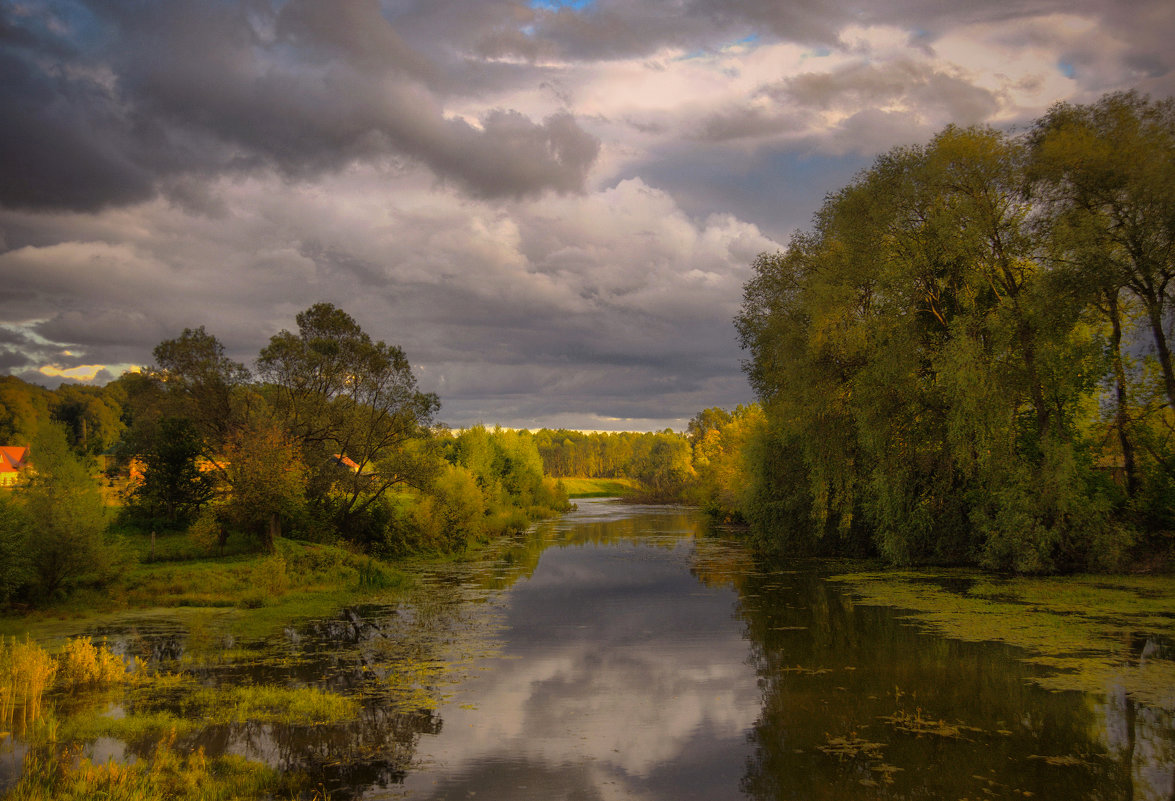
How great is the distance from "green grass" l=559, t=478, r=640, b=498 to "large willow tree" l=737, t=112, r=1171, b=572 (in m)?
94.5

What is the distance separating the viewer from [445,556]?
37000 mm

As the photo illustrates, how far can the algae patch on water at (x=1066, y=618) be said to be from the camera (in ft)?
42.0

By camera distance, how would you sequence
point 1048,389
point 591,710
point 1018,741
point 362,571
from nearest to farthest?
point 1018,741, point 591,710, point 1048,389, point 362,571

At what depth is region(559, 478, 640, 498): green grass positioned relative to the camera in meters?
133

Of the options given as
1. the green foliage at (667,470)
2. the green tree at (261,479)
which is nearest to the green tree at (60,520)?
the green tree at (261,479)

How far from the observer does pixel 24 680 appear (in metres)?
12.2

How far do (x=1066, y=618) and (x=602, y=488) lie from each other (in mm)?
134720

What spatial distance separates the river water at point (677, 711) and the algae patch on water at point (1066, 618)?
631 mm

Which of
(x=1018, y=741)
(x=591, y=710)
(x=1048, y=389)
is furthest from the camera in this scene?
(x=1048, y=389)

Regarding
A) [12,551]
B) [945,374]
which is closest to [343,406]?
[12,551]

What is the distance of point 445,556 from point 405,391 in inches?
347

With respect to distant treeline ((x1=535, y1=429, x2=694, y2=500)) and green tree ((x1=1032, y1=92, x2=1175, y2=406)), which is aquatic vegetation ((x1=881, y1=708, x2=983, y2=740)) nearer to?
green tree ((x1=1032, y1=92, x2=1175, y2=406))

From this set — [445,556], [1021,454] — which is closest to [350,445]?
[445,556]

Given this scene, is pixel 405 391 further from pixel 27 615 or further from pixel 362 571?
pixel 27 615
